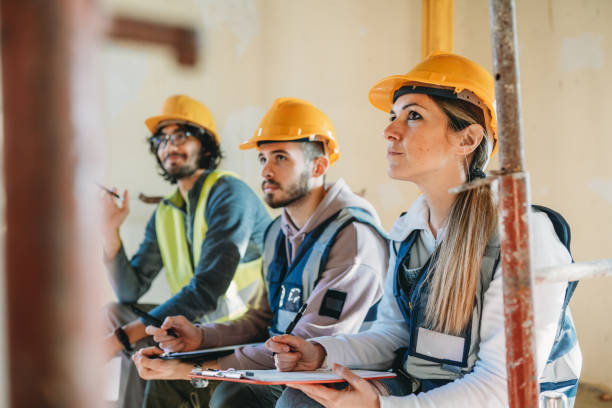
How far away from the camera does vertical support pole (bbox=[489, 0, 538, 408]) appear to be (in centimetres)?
135

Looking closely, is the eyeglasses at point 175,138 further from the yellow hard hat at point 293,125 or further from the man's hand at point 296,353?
the man's hand at point 296,353

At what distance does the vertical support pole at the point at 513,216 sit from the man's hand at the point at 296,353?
2.89 feet

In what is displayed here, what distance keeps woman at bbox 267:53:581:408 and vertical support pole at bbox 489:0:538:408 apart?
9.6 inches

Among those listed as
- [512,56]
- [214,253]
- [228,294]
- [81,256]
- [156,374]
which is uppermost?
[512,56]

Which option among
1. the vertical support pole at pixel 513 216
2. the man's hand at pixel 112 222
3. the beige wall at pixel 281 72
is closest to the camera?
the vertical support pole at pixel 513 216

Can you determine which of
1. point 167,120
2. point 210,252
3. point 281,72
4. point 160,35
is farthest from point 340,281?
point 281,72

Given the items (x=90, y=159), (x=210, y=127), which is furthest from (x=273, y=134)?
(x=90, y=159)

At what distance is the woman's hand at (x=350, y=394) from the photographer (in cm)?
171

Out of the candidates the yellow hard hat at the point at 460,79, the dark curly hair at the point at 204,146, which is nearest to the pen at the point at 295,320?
the yellow hard hat at the point at 460,79

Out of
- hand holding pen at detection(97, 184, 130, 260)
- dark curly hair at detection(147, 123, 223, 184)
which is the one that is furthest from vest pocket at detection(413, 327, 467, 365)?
dark curly hair at detection(147, 123, 223, 184)

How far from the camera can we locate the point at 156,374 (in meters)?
2.70

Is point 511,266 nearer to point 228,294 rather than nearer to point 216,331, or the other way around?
point 216,331

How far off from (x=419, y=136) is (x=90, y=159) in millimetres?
1653

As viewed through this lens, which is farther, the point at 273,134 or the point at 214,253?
the point at 214,253
